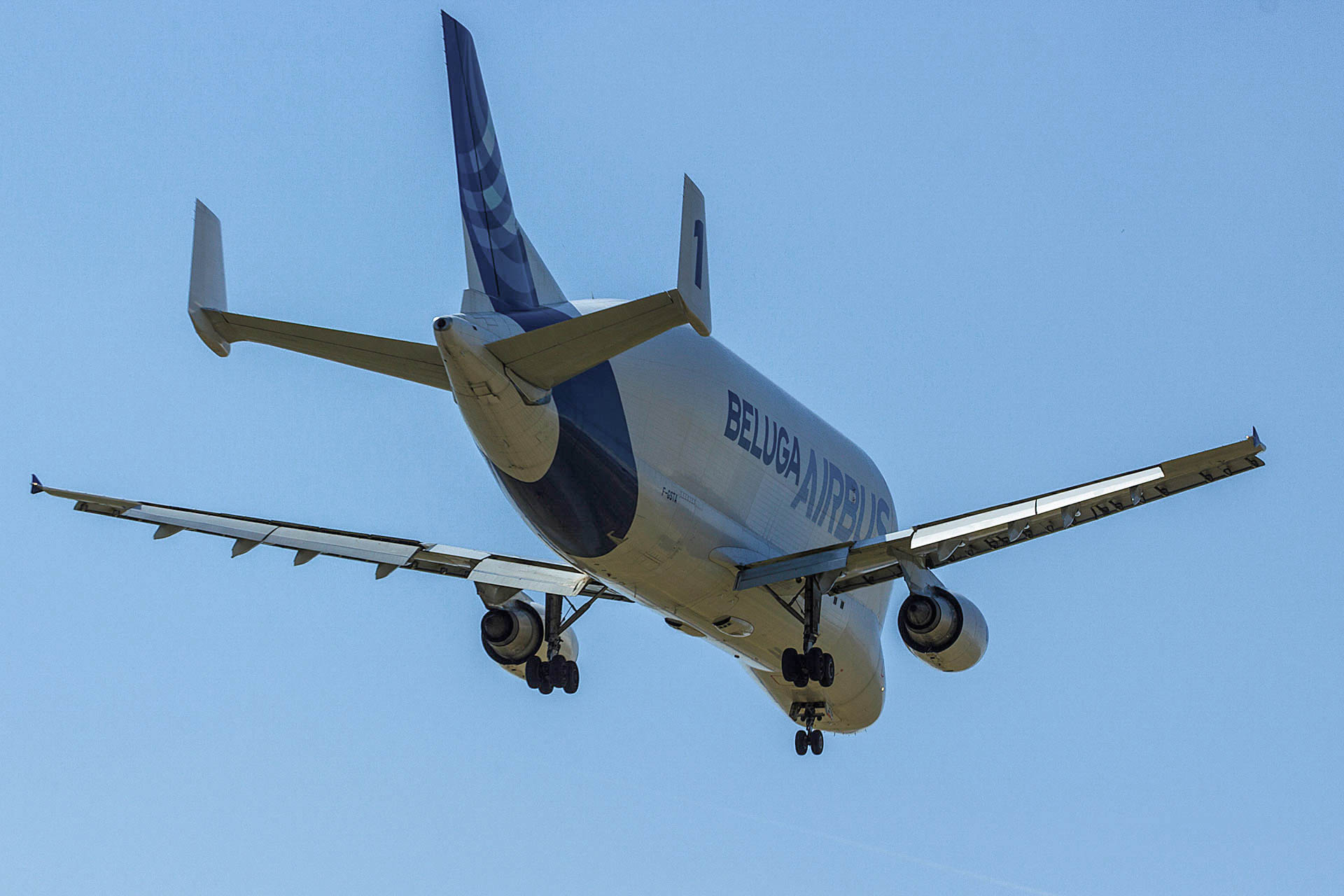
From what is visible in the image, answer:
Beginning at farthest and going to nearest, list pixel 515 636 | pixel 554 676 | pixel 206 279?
pixel 515 636 → pixel 554 676 → pixel 206 279

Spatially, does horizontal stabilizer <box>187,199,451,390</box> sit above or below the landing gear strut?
below

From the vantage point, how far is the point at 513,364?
19.5 metres

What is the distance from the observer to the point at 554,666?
26.4m

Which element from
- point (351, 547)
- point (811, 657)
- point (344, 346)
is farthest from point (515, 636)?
point (344, 346)

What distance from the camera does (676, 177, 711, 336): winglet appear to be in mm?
17047

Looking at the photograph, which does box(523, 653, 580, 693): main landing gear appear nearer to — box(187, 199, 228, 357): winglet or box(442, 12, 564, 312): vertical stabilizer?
box(442, 12, 564, 312): vertical stabilizer

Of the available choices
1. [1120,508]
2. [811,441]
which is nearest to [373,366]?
[811,441]

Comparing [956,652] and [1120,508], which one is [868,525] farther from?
[1120,508]

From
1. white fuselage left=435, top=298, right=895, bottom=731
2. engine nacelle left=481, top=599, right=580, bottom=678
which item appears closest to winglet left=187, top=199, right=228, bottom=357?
white fuselage left=435, top=298, right=895, bottom=731

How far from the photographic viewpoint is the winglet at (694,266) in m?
17.0

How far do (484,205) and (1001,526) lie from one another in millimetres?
9039

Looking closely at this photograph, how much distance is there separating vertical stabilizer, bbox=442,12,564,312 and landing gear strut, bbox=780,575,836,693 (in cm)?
621

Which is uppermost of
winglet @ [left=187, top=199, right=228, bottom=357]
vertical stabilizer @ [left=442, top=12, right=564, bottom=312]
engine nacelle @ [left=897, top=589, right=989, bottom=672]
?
vertical stabilizer @ [left=442, top=12, right=564, bottom=312]

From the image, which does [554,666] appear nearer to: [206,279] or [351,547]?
[351,547]
